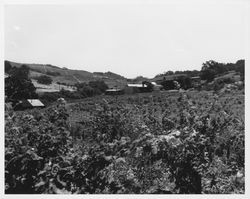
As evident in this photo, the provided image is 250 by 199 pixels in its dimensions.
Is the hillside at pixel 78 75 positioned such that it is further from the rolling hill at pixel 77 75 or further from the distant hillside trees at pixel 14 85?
the distant hillside trees at pixel 14 85

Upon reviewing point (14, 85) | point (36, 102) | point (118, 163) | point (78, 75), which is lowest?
point (118, 163)

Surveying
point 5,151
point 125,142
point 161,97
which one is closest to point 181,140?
point 125,142

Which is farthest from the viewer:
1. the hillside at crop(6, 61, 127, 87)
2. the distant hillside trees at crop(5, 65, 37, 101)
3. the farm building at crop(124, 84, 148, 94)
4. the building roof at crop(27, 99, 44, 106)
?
the farm building at crop(124, 84, 148, 94)

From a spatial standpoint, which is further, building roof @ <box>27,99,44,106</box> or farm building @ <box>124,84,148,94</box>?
farm building @ <box>124,84,148,94</box>

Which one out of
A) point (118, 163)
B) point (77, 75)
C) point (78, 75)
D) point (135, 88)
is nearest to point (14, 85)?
point (118, 163)

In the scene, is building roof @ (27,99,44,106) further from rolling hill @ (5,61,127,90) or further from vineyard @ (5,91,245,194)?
vineyard @ (5,91,245,194)

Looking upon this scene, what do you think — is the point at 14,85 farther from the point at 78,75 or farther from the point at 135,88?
the point at 135,88

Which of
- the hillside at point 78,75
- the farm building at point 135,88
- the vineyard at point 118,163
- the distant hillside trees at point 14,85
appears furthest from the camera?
the farm building at point 135,88

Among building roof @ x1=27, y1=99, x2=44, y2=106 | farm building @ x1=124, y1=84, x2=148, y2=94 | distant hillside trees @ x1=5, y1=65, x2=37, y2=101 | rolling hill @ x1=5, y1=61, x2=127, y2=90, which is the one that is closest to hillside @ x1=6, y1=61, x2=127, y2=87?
rolling hill @ x1=5, y1=61, x2=127, y2=90

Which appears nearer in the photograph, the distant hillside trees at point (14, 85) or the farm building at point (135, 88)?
the distant hillside trees at point (14, 85)

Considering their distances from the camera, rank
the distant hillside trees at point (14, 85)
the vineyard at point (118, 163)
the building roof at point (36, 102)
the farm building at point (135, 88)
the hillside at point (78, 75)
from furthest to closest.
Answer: the farm building at point (135, 88), the building roof at point (36, 102), the hillside at point (78, 75), the distant hillside trees at point (14, 85), the vineyard at point (118, 163)

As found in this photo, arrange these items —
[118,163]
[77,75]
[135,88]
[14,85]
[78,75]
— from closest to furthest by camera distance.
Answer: [118,163]
[14,85]
[78,75]
[77,75]
[135,88]

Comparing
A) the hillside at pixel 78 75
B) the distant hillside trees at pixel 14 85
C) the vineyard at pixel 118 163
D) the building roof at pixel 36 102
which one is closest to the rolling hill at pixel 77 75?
the hillside at pixel 78 75

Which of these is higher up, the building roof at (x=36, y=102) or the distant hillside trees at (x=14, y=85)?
the distant hillside trees at (x=14, y=85)
